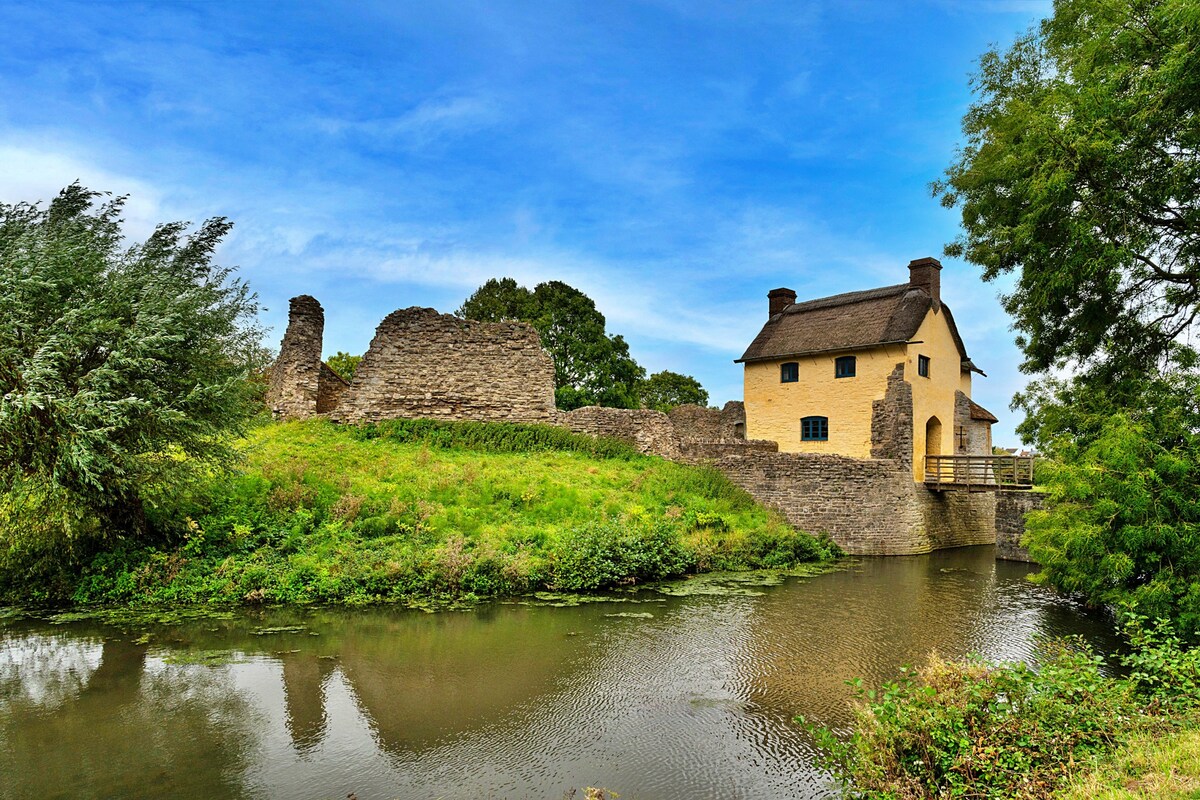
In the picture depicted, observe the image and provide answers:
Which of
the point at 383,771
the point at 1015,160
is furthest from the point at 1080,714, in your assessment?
the point at 1015,160

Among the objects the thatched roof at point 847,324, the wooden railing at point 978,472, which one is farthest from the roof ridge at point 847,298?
the wooden railing at point 978,472

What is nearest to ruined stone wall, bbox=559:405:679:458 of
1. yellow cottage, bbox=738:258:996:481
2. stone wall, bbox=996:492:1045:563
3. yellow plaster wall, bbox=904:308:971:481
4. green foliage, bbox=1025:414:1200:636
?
yellow cottage, bbox=738:258:996:481

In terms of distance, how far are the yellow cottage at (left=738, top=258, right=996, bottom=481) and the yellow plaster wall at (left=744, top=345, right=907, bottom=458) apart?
0.03 meters

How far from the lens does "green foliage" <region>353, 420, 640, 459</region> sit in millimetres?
18734

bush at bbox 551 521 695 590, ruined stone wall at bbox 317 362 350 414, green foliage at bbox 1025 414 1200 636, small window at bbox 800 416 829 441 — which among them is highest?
ruined stone wall at bbox 317 362 350 414

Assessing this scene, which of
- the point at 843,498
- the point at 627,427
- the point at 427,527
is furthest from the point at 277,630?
the point at 843,498

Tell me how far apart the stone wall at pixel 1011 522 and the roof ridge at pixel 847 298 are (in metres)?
8.24

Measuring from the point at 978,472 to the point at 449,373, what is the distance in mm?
17306

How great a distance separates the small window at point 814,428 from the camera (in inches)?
946

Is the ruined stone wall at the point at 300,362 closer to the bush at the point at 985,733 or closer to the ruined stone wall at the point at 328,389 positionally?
the ruined stone wall at the point at 328,389

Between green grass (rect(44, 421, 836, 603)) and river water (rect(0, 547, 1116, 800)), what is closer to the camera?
river water (rect(0, 547, 1116, 800))

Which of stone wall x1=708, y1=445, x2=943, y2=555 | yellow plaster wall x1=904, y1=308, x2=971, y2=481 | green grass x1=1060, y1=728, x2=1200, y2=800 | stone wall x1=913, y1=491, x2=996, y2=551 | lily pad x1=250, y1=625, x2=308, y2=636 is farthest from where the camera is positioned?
yellow plaster wall x1=904, y1=308, x2=971, y2=481

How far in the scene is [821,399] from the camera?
24078 mm

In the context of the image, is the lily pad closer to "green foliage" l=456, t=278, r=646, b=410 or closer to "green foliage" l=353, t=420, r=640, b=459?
"green foliage" l=353, t=420, r=640, b=459
